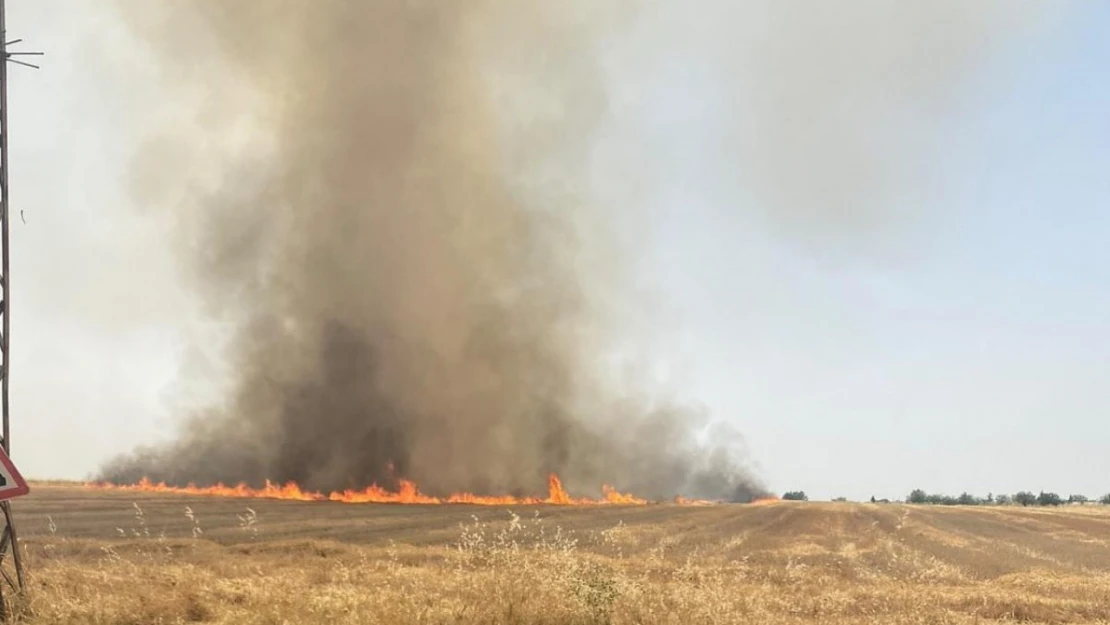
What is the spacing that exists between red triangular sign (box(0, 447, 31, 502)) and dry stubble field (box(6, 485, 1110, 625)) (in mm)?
1346

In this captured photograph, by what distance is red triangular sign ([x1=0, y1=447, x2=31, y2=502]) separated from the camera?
8820mm

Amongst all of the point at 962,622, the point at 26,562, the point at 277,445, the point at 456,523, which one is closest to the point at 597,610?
the point at 962,622

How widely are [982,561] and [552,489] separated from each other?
39514mm

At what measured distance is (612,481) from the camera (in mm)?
68312

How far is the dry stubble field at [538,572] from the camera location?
878 centimetres

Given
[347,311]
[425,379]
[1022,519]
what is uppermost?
[347,311]

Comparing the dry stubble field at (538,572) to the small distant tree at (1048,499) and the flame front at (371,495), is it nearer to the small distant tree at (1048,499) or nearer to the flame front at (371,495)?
the flame front at (371,495)

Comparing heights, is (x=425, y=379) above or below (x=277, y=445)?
above

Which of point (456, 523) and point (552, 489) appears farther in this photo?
point (552, 489)

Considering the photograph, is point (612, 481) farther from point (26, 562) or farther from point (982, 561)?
point (26, 562)

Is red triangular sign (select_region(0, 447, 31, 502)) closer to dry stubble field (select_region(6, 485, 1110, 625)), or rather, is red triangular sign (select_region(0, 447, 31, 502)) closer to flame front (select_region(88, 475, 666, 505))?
dry stubble field (select_region(6, 485, 1110, 625))

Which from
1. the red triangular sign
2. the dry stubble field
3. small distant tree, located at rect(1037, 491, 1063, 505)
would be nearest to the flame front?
the dry stubble field

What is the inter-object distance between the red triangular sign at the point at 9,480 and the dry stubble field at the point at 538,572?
4.42 ft

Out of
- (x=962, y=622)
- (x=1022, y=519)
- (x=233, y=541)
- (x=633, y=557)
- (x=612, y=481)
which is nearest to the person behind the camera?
(x=962, y=622)
